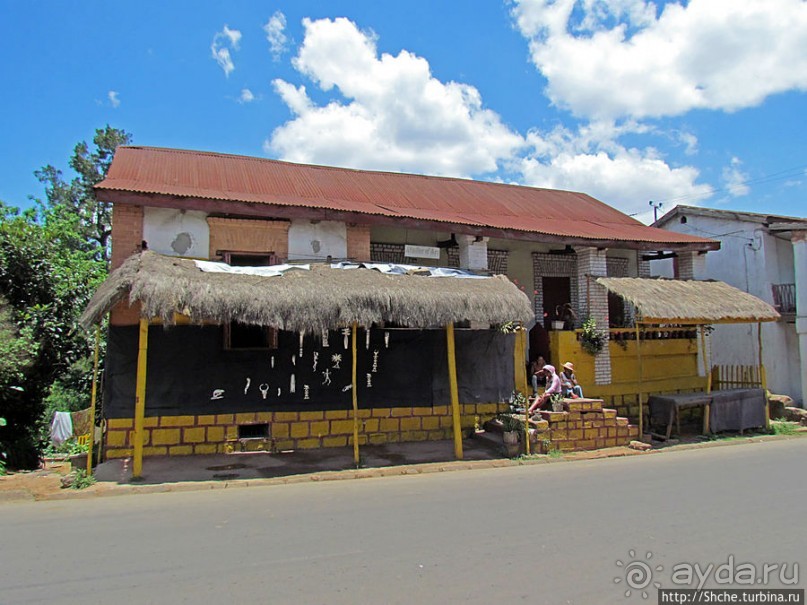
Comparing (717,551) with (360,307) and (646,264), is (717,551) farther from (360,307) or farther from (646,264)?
(646,264)

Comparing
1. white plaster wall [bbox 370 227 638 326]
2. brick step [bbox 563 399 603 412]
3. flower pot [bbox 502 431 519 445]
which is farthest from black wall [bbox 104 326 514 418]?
white plaster wall [bbox 370 227 638 326]

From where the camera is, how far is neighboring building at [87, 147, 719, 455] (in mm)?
A: 9453

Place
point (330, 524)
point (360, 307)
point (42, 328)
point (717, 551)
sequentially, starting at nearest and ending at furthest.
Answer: point (717, 551) → point (330, 524) → point (360, 307) → point (42, 328)

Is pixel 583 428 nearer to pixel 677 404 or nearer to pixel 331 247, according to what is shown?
pixel 677 404

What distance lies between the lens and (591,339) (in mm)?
12641

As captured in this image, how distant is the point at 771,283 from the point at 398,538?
17421 millimetres

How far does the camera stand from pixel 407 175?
16422 millimetres

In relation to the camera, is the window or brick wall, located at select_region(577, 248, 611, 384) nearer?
the window

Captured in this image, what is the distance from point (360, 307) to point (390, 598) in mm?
5190

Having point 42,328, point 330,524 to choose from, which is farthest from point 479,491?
point 42,328

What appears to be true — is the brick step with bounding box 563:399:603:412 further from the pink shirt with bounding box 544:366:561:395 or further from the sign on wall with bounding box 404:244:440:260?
the sign on wall with bounding box 404:244:440:260

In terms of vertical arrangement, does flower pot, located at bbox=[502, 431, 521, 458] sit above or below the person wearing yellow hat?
below

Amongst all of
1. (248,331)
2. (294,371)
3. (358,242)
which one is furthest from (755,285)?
(248,331)

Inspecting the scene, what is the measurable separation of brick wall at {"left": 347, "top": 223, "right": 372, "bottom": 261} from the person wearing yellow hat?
461cm
